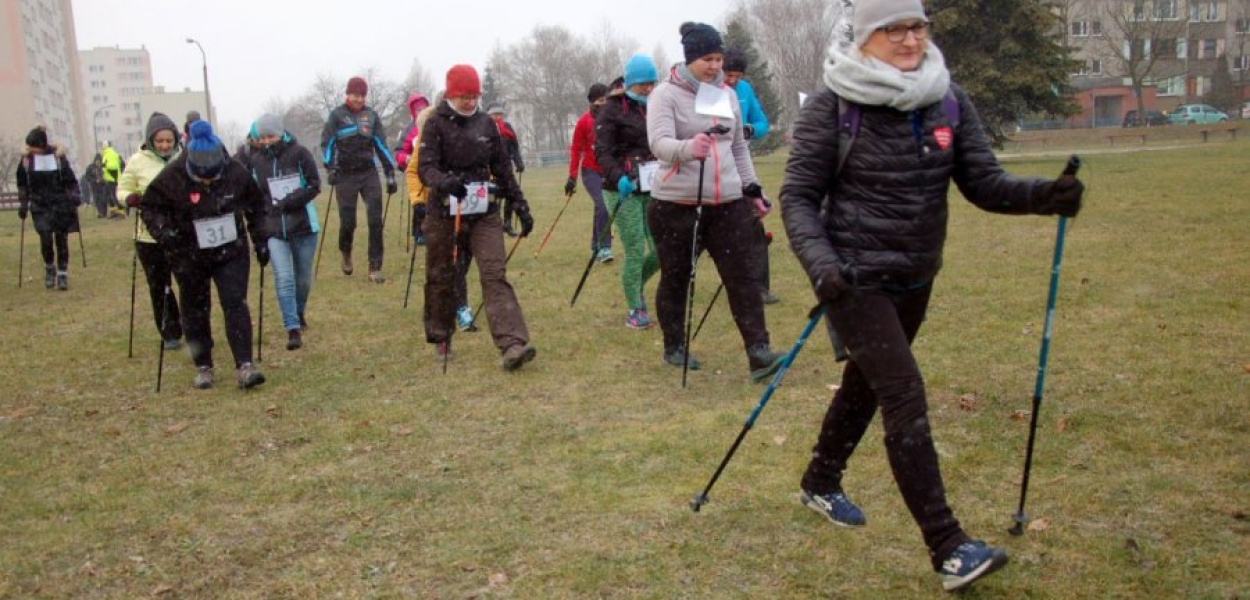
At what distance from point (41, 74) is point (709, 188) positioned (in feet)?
321

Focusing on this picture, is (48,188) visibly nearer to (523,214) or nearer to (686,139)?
(523,214)

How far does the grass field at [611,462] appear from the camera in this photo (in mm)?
4125

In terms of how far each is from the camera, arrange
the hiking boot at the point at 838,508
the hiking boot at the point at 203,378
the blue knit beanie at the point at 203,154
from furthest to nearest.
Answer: the hiking boot at the point at 203,378
the blue knit beanie at the point at 203,154
the hiking boot at the point at 838,508

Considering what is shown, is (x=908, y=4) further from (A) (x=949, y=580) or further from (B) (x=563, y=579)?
(B) (x=563, y=579)

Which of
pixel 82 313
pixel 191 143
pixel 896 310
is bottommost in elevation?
pixel 82 313

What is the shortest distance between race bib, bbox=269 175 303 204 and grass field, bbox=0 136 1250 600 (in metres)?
1.33

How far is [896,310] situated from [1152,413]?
261 centimetres

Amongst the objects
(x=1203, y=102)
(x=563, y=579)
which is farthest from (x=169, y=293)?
(x=1203, y=102)

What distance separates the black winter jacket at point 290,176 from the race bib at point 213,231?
0.90m

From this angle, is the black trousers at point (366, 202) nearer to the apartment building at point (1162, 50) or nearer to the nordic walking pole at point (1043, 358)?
the nordic walking pole at point (1043, 358)

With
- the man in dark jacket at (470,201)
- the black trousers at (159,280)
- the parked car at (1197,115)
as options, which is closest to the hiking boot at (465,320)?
the man in dark jacket at (470,201)

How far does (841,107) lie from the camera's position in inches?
149

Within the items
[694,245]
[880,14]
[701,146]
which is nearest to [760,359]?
[694,245]

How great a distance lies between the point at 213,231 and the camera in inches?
287
